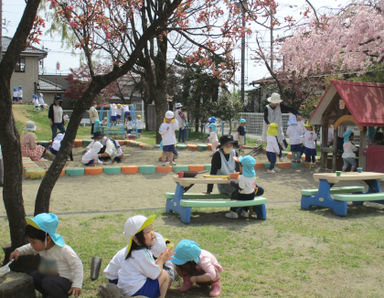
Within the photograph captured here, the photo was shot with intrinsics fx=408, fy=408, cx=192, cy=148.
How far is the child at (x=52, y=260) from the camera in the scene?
3.38 m

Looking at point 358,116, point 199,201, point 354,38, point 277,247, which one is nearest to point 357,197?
point 277,247

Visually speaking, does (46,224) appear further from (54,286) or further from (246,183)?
(246,183)

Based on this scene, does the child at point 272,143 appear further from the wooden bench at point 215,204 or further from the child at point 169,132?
the wooden bench at point 215,204

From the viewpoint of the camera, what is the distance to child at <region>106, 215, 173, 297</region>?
11.0ft

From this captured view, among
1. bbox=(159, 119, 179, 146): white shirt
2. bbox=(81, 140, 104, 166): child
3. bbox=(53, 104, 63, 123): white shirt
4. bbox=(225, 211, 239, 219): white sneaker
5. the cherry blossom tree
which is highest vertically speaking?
the cherry blossom tree

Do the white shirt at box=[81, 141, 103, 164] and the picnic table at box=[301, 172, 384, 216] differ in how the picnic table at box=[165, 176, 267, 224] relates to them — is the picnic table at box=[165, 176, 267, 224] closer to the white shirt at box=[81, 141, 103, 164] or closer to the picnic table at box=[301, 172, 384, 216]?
the picnic table at box=[301, 172, 384, 216]

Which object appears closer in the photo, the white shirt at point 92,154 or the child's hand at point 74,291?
the child's hand at point 74,291

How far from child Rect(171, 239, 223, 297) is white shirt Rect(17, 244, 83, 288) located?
0.91 meters

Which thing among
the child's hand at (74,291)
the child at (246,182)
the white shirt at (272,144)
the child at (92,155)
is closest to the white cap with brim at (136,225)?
the child's hand at (74,291)

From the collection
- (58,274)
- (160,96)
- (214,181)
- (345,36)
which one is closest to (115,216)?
(214,181)

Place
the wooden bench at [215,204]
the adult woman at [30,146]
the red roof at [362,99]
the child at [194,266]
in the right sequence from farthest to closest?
the adult woman at [30,146] → the red roof at [362,99] → the wooden bench at [215,204] → the child at [194,266]

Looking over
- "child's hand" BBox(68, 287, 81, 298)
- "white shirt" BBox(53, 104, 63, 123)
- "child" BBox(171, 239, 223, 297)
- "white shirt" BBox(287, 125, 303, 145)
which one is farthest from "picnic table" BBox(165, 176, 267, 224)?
"white shirt" BBox(53, 104, 63, 123)

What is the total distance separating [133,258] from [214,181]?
10.7ft

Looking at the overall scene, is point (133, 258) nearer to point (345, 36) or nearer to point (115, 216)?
point (115, 216)
